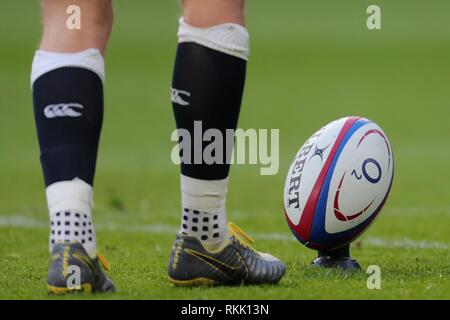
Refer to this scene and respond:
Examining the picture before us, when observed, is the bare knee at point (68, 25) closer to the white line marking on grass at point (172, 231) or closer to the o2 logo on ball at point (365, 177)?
A: the o2 logo on ball at point (365, 177)

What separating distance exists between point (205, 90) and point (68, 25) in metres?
0.57

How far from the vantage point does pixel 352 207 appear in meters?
4.46

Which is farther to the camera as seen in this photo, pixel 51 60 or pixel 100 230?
pixel 100 230

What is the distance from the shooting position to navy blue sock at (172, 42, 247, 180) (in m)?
3.50

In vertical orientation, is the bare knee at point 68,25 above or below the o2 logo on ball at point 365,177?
above

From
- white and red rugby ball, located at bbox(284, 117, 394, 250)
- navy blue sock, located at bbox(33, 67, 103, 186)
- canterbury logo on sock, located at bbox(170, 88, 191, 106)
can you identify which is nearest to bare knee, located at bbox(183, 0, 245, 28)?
canterbury logo on sock, located at bbox(170, 88, 191, 106)

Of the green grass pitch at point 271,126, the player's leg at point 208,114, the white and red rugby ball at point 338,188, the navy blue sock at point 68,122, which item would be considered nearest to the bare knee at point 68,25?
the navy blue sock at point 68,122

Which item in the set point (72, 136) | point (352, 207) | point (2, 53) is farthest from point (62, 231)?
point (2, 53)

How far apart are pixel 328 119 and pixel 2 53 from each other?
32.9 ft

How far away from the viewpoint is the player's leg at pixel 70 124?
3.42 m

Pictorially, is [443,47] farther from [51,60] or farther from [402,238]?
[51,60]

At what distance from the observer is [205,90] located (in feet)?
11.5

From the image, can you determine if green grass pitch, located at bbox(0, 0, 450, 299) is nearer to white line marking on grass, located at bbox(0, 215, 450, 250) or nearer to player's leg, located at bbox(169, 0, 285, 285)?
white line marking on grass, located at bbox(0, 215, 450, 250)

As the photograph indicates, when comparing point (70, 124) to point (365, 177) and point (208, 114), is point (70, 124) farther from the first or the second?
point (365, 177)
